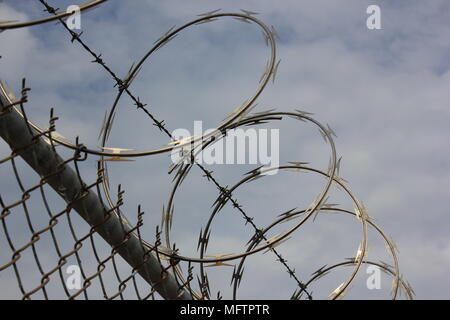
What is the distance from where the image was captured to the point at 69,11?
226 cm

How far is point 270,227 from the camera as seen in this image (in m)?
4.78

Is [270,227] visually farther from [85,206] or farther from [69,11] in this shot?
[69,11]

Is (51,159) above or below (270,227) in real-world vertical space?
below

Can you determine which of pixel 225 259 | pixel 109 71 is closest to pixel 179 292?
pixel 225 259

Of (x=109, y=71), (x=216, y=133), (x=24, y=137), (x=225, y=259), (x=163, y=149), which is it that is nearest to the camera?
(x=24, y=137)

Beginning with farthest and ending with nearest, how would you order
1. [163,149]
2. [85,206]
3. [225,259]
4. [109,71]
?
[109,71], [225,259], [163,149], [85,206]

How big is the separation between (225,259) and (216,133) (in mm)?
705
